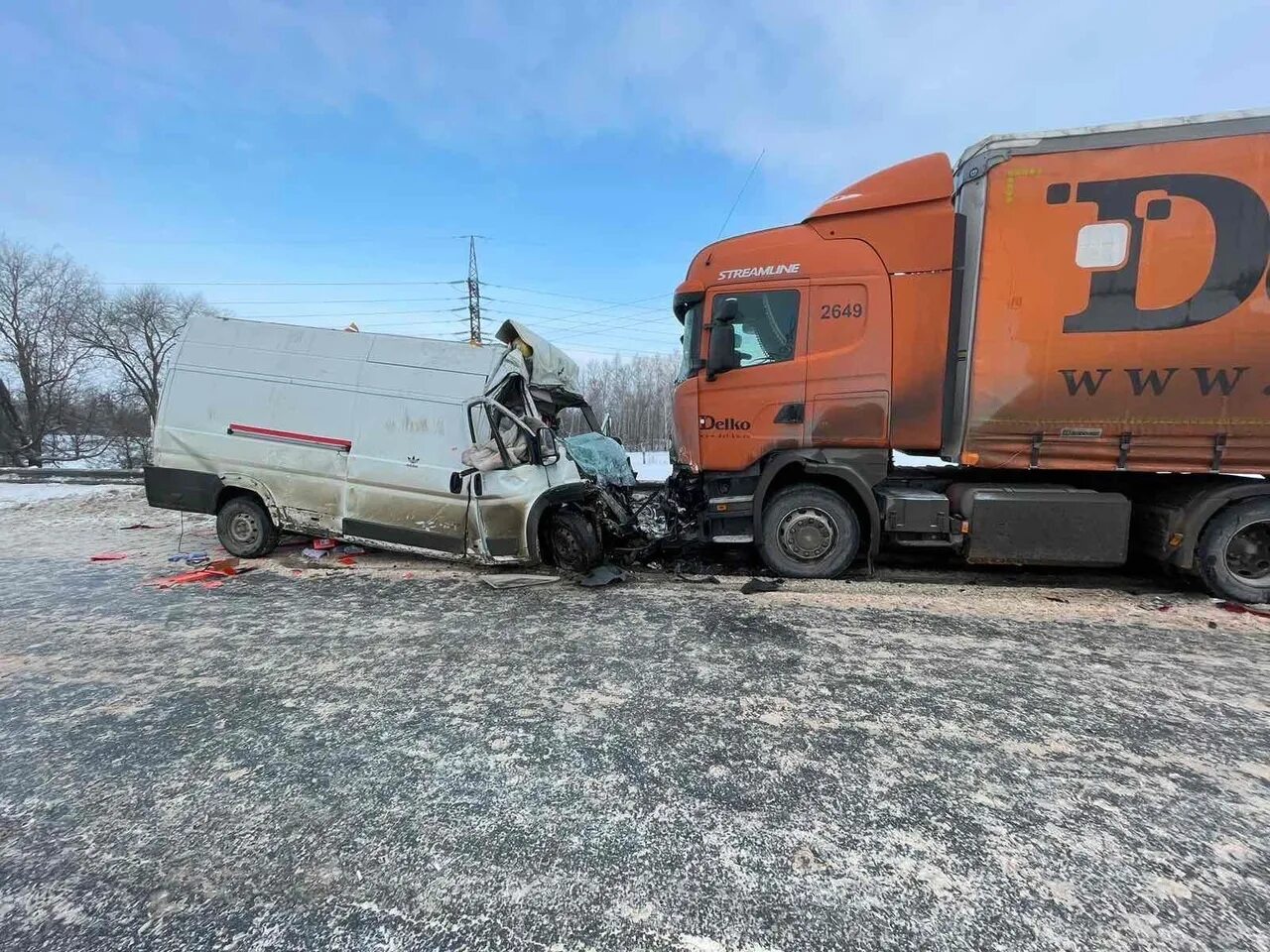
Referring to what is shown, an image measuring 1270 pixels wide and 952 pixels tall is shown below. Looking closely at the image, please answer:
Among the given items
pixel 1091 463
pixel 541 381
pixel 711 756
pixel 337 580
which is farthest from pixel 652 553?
pixel 1091 463

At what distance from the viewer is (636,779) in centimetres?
253

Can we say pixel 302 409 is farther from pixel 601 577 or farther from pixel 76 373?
pixel 76 373

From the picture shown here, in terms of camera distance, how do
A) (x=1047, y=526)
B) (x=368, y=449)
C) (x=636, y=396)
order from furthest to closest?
(x=636, y=396) < (x=368, y=449) < (x=1047, y=526)

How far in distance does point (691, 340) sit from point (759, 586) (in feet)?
8.68

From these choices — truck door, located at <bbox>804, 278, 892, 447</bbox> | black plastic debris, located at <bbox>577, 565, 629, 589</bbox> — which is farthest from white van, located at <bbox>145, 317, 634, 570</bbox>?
truck door, located at <bbox>804, 278, 892, 447</bbox>

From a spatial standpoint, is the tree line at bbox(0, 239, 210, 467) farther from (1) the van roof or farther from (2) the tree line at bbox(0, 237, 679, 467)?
(1) the van roof

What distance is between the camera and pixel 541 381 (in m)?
7.24

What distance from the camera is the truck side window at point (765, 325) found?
542 cm

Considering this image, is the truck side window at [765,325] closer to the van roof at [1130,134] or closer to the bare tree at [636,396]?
the van roof at [1130,134]

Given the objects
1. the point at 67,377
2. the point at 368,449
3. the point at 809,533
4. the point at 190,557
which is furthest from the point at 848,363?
the point at 67,377

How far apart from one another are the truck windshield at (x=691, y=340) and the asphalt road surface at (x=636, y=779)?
2683 mm

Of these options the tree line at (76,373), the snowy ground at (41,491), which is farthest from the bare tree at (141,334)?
the snowy ground at (41,491)

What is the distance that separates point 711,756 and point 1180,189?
5797mm

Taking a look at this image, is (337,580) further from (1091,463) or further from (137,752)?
(1091,463)
